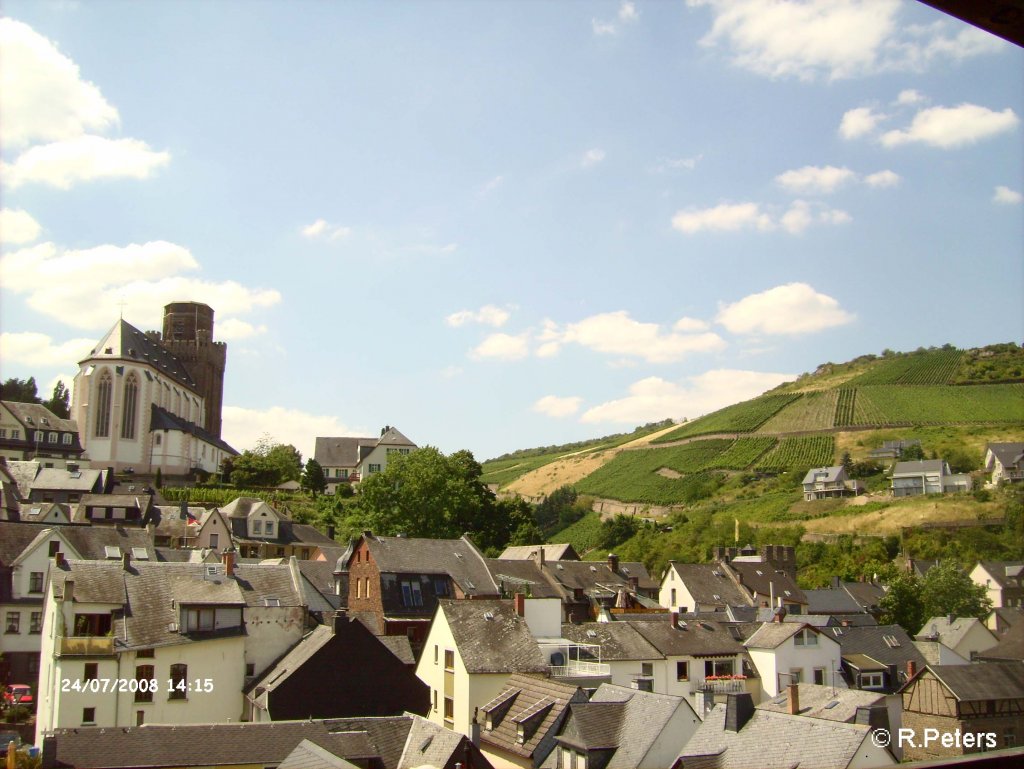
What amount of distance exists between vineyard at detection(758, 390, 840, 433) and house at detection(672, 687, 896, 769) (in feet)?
306

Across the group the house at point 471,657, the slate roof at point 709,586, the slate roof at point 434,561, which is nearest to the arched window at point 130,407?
the slate roof at point 434,561

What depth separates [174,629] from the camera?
2853cm

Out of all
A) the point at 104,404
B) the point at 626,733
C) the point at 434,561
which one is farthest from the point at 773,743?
the point at 104,404

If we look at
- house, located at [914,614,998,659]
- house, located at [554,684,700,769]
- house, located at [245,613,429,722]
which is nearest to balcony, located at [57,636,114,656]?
house, located at [245,613,429,722]

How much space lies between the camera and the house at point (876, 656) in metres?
35.0

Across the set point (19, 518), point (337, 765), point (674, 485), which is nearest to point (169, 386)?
point (19, 518)

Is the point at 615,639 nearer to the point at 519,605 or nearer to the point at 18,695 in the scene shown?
the point at 519,605

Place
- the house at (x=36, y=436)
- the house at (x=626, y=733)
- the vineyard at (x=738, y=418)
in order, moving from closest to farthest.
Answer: the house at (x=626, y=733), the house at (x=36, y=436), the vineyard at (x=738, y=418)

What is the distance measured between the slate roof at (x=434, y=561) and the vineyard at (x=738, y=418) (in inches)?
3188

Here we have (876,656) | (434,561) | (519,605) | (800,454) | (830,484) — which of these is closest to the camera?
(519,605)

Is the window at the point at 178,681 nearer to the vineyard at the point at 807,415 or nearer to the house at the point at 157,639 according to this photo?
the house at the point at 157,639

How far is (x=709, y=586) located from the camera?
52.8m

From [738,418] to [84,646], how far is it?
106m

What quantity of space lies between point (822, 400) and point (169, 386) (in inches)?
3227
